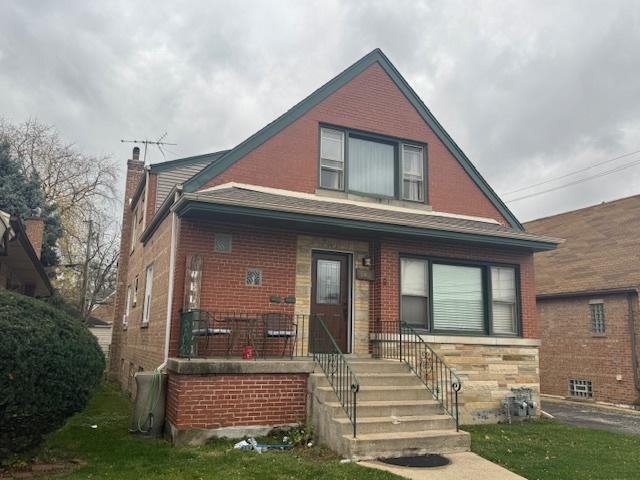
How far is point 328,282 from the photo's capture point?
10.5 meters

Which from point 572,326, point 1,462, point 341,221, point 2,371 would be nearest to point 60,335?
point 2,371

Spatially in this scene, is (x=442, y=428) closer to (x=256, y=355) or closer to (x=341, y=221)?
(x=256, y=355)

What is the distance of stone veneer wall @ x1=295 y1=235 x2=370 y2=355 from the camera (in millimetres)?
10133

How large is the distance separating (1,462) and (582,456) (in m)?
7.70

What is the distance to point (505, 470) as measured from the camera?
6.67m

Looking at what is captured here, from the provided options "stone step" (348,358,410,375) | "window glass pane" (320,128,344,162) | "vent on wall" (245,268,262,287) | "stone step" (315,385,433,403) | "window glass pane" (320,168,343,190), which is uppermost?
"window glass pane" (320,128,344,162)

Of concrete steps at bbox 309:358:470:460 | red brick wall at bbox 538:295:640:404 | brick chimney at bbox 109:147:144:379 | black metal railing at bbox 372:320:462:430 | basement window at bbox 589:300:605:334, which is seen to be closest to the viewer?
concrete steps at bbox 309:358:470:460

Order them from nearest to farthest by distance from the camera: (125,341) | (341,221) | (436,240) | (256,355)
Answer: (256,355)
(341,221)
(436,240)
(125,341)

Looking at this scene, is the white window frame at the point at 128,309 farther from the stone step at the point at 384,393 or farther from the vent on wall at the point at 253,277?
the stone step at the point at 384,393

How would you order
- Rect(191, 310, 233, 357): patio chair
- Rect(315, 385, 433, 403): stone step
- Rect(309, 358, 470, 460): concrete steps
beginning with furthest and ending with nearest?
Rect(191, 310, 233, 357): patio chair → Rect(315, 385, 433, 403): stone step → Rect(309, 358, 470, 460): concrete steps

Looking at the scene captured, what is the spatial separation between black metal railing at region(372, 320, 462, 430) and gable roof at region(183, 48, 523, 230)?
4.39 m

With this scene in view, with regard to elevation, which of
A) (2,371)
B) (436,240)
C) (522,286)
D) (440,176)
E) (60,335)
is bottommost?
(2,371)

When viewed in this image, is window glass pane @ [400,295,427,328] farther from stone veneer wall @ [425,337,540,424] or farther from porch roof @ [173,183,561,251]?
porch roof @ [173,183,561,251]

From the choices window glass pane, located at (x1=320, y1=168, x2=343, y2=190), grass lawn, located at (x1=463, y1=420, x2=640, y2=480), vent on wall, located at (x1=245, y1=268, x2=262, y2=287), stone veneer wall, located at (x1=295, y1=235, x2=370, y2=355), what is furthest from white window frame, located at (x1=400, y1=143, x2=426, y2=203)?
grass lawn, located at (x1=463, y1=420, x2=640, y2=480)
